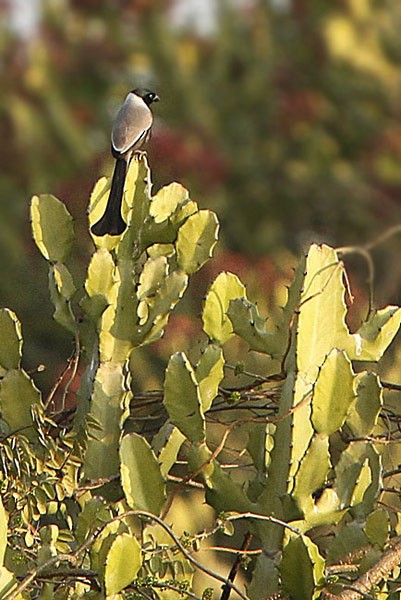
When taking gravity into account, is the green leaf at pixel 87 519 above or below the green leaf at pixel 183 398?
below

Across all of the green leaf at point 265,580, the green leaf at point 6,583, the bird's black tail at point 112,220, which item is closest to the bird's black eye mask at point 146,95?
the bird's black tail at point 112,220

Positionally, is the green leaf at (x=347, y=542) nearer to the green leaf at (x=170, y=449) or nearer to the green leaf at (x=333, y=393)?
the green leaf at (x=333, y=393)

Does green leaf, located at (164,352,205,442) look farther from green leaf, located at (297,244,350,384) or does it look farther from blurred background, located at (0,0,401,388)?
blurred background, located at (0,0,401,388)

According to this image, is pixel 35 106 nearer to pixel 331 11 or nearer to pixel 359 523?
pixel 331 11

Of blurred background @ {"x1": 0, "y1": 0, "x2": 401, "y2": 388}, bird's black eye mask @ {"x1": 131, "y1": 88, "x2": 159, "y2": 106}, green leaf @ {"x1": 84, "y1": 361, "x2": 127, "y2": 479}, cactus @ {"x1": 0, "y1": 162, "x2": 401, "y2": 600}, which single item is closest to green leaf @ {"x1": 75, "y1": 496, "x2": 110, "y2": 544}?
cactus @ {"x1": 0, "y1": 162, "x2": 401, "y2": 600}

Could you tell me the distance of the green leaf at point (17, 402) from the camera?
2223mm

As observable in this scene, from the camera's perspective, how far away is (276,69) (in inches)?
601

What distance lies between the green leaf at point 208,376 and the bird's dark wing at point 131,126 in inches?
32.1

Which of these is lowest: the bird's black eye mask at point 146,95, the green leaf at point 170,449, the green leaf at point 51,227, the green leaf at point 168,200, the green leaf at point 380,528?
the green leaf at point 380,528

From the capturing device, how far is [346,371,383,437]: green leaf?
2141 mm

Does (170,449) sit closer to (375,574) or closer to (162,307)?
→ (162,307)

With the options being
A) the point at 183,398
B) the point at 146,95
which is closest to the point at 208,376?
the point at 183,398

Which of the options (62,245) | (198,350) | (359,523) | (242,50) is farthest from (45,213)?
(242,50)

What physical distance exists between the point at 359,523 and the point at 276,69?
44.3ft
